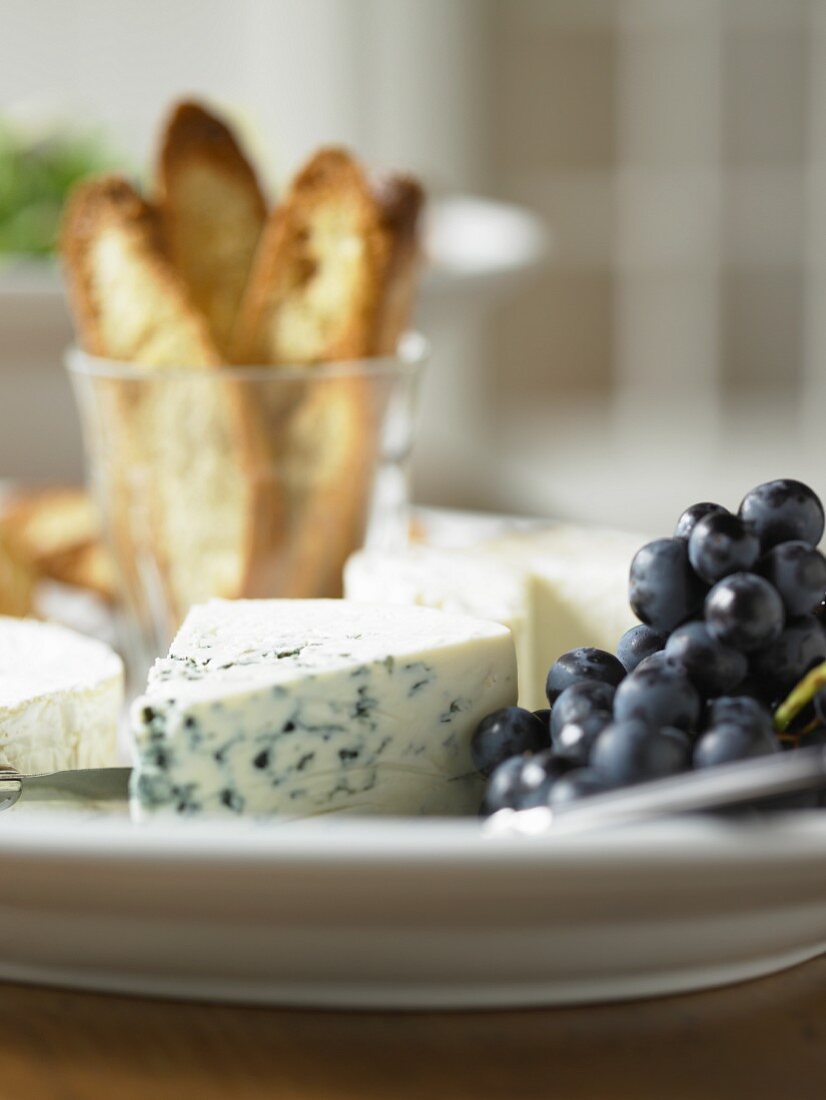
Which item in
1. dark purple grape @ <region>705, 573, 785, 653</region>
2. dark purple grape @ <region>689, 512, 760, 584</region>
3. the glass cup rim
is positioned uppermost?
the glass cup rim

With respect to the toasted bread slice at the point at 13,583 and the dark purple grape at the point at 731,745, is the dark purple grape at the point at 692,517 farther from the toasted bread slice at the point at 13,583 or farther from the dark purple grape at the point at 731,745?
the toasted bread slice at the point at 13,583

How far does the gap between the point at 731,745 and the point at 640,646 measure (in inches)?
4.2

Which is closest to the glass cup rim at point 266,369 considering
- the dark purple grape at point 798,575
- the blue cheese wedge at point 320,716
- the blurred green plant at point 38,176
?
the blue cheese wedge at point 320,716

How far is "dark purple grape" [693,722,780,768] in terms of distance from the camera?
414 mm

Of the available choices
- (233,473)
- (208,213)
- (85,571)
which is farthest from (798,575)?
(85,571)

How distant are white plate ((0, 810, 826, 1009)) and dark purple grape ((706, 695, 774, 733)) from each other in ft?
0.11

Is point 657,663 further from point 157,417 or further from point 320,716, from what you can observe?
point 157,417

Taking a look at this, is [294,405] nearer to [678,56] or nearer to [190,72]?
[678,56]

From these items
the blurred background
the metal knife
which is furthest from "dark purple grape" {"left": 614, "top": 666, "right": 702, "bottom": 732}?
the blurred background

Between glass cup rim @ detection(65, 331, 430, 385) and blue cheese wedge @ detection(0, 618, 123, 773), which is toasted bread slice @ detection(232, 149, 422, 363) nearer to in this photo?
glass cup rim @ detection(65, 331, 430, 385)

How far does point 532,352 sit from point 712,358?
48cm

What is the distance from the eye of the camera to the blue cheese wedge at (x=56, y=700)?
547 millimetres

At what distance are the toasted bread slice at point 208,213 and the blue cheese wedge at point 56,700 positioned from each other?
31cm

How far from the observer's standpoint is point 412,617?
0.55 metres
